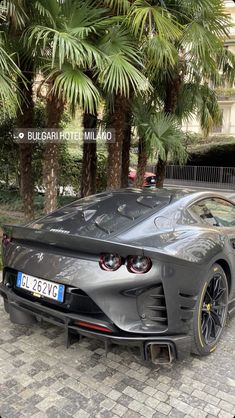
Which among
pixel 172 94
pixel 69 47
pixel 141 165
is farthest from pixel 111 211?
pixel 172 94

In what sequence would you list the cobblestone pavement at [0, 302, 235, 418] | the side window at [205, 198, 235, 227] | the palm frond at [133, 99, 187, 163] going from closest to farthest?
the cobblestone pavement at [0, 302, 235, 418], the side window at [205, 198, 235, 227], the palm frond at [133, 99, 187, 163]

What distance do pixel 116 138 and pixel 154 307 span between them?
429 centimetres

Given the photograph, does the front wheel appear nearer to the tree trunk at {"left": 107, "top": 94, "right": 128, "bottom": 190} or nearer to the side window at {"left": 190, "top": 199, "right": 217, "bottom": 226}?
the side window at {"left": 190, "top": 199, "right": 217, "bottom": 226}

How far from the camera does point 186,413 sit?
7.11ft

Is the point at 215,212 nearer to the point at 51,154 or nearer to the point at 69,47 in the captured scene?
the point at 69,47

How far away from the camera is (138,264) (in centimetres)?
229

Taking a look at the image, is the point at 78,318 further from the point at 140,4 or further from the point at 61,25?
the point at 140,4

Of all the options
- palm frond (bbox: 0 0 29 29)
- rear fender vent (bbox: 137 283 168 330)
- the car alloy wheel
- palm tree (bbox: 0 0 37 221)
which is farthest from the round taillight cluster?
palm frond (bbox: 0 0 29 29)

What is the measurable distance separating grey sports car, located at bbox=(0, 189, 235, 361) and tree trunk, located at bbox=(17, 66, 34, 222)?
3.29 m

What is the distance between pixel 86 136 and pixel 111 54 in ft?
9.58

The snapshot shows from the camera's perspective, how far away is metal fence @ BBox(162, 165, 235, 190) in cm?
1859

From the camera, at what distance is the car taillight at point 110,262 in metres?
2.32

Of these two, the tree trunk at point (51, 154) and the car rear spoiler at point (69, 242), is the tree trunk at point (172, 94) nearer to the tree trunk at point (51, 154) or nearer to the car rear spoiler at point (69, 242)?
the tree trunk at point (51, 154)

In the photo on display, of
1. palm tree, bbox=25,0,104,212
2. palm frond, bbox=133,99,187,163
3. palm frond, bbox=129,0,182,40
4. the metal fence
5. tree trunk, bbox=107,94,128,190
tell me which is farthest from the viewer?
the metal fence
